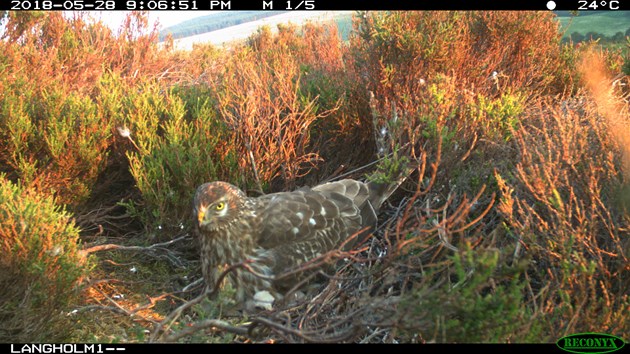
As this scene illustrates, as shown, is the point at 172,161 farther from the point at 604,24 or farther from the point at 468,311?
the point at 604,24

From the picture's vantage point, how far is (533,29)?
5.27 metres

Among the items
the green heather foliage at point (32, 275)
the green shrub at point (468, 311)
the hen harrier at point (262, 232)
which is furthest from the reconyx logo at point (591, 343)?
the green heather foliage at point (32, 275)

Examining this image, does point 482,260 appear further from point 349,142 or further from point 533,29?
point 533,29

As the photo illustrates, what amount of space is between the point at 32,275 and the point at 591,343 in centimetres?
321

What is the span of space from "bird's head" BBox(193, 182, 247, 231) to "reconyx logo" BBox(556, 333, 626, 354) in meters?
2.09

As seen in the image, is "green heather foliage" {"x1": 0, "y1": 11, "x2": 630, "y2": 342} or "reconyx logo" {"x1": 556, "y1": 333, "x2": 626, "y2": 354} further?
"green heather foliage" {"x1": 0, "y1": 11, "x2": 630, "y2": 342}

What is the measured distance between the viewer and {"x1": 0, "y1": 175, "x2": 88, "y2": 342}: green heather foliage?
115 inches

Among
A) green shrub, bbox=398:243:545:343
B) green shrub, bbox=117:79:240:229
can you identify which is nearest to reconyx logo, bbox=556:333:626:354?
green shrub, bbox=398:243:545:343

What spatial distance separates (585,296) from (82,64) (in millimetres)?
7012

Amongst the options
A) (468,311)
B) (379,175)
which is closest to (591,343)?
(468,311)

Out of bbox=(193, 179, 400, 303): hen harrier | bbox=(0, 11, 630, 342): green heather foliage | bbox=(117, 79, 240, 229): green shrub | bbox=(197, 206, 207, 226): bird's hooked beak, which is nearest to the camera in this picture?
bbox=(0, 11, 630, 342): green heather foliage

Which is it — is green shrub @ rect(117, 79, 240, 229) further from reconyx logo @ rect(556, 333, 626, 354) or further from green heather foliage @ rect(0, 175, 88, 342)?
reconyx logo @ rect(556, 333, 626, 354)

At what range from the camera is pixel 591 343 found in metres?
2.29

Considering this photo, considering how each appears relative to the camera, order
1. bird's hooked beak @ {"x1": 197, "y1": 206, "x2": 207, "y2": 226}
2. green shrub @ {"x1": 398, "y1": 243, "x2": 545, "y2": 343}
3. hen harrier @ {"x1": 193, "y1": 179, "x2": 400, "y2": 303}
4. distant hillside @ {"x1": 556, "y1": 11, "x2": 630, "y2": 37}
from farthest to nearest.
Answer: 1. distant hillside @ {"x1": 556, "y1": 11, "x2": 630, "y2": 37}
2. hen harrier @ {"x1": 193, "y1": 179, "x2": 400, "y2": 303}
3. bird's hooked beak @ {"x1": 197, "y1": 206, "x2": 207, "y2": 226}
4. green shrub @ {"x1": 398, "y1": 243, "x2": 545, "y2": 343}
